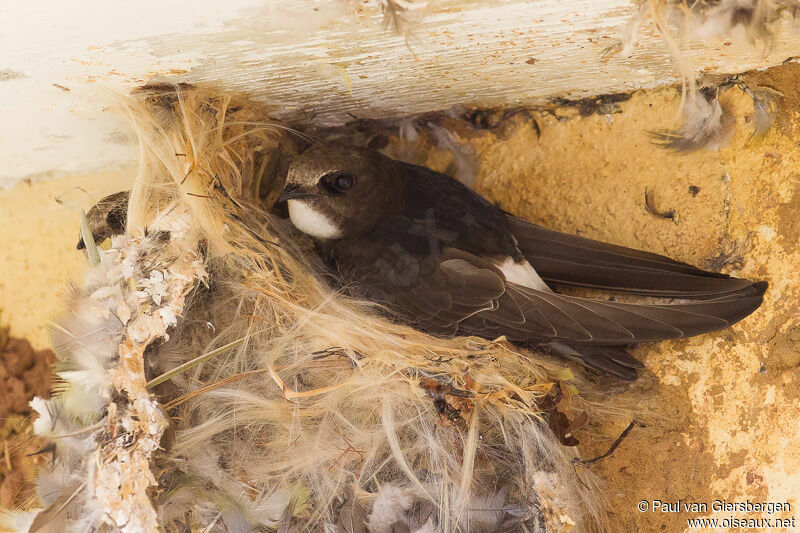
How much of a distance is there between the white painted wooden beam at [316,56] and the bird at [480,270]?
0.80 ft

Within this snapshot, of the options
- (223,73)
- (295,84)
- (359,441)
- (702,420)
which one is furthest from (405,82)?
(702,420)

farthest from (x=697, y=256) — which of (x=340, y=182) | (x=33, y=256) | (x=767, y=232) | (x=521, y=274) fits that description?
(x=33, y=256)

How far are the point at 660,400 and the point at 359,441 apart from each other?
70 centimetres

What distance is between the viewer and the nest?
1528mm

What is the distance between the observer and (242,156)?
2006mm

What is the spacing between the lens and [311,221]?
1.92 m

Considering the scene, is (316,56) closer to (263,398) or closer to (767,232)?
(263,398)

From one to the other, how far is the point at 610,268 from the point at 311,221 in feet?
2.49

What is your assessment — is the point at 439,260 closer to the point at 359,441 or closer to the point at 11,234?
the point at 359,441

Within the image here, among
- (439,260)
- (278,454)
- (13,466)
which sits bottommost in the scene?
(13,466)

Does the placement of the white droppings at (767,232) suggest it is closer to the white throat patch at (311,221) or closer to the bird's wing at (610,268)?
the bird's wing at (610,268)

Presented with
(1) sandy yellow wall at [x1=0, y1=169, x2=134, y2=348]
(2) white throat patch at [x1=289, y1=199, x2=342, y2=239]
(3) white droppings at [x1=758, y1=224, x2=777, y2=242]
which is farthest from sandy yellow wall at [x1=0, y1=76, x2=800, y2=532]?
(1) sandy yellow wall at [x1=0, y1=169, x2=134, y2=348]

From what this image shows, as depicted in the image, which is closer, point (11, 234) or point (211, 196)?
point (211, 196)

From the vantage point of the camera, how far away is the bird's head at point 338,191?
1870 millimetres
